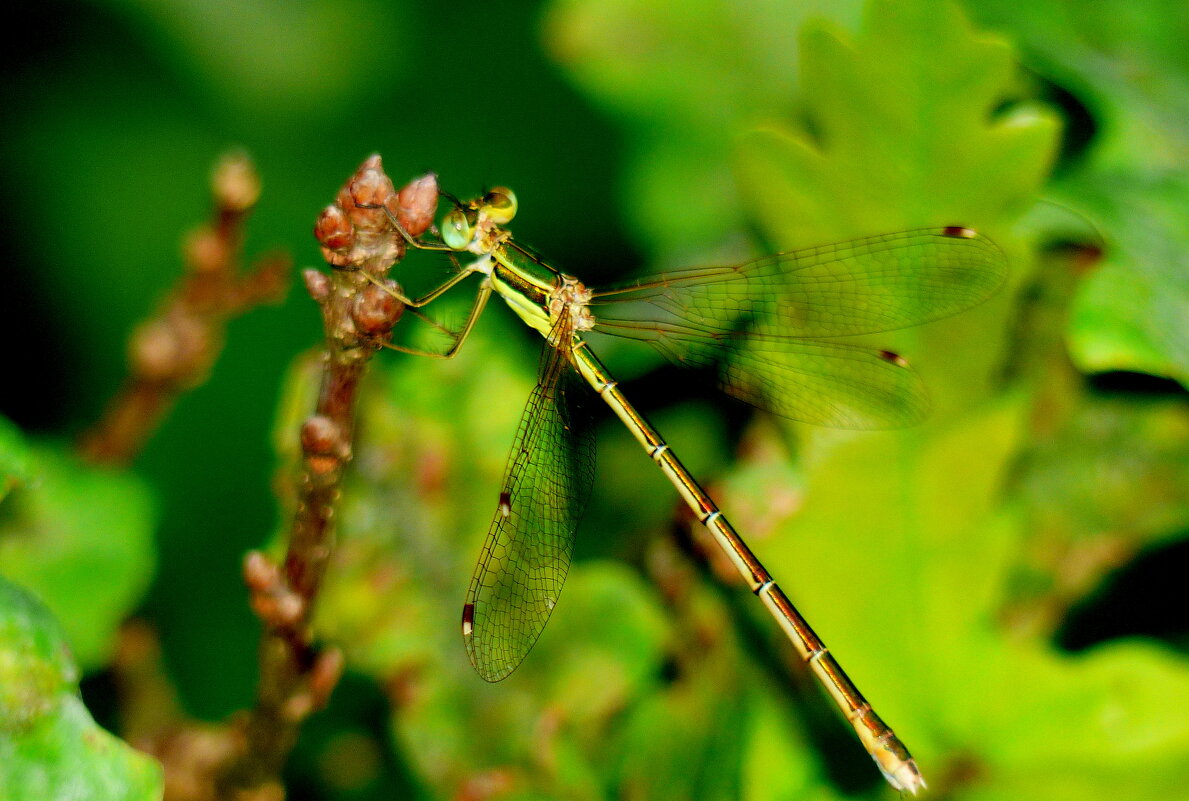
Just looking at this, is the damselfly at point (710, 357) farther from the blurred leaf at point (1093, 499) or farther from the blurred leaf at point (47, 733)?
the blurred leaf at point (47, 733)

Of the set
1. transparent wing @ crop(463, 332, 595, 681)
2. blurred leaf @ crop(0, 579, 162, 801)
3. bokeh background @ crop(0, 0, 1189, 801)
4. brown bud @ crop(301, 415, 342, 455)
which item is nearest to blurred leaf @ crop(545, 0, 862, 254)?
bokeh background @ crop(0, 0, 1189, 801)

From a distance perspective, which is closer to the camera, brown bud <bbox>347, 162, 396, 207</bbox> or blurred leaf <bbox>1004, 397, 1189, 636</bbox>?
brown bud <bbox>347, 162, 396, 207</bbox>

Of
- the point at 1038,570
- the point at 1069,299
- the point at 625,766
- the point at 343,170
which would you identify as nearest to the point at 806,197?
the point at 1069,299

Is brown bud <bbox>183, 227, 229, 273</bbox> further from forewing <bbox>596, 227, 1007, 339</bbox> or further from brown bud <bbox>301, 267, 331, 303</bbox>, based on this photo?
forewing <bbox>596, 227, 1007, 339</bbox>

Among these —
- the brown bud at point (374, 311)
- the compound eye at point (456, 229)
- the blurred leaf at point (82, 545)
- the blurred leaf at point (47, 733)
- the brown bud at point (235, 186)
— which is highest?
the compound eye at point (456, 229)

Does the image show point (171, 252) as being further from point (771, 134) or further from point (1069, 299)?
point (1069, 299)

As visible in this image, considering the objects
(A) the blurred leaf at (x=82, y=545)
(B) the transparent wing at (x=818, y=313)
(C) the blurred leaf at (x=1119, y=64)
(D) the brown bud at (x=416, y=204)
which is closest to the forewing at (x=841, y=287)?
(B) the transparent wing at (x=818, y=313)
